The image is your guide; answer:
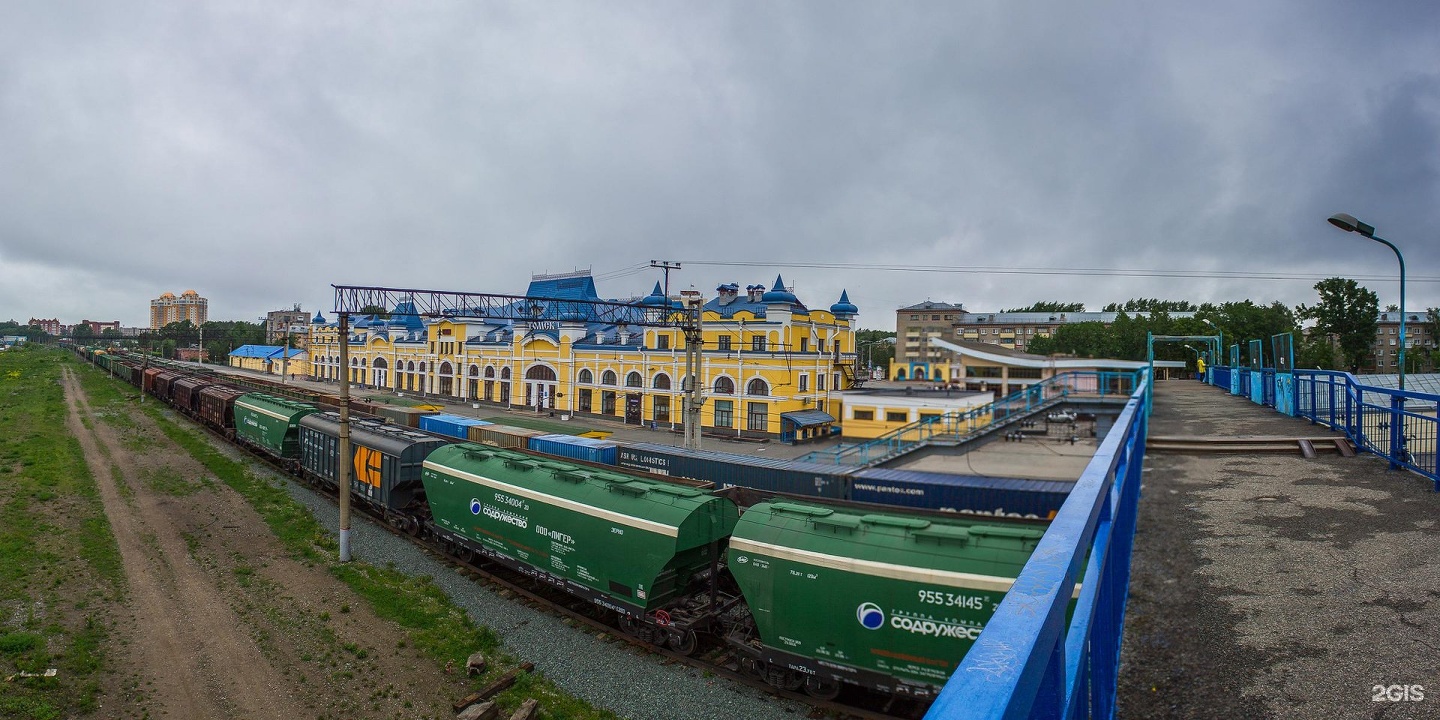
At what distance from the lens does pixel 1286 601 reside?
4.14 metres

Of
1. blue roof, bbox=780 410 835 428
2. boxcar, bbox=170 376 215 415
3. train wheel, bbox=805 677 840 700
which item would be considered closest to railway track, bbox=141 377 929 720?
train wheel, bbox=805 677 840 700

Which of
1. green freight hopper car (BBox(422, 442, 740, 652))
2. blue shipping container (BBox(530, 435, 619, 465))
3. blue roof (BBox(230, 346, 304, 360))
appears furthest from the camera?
blue roof (BBox(230, 346, 304, 360))

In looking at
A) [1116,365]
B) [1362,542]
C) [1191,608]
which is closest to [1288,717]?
[1191,608]

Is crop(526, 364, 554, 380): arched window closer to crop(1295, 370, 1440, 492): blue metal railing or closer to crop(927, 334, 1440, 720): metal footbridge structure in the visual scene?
crop(1295, 370, 1440, 492): blue metal railing

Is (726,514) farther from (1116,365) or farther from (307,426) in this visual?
(307,426)

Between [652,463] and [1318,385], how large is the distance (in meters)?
18.6

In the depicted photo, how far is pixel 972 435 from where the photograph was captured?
2792 cm

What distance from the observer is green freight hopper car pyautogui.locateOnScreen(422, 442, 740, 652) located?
45.3 feet

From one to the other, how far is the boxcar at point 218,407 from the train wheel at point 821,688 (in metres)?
42.4

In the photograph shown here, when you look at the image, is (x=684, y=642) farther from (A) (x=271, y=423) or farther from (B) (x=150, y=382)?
(B) (x=150, y=382)

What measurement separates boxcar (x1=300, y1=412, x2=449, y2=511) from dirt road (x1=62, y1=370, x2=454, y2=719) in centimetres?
305

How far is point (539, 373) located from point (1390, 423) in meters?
54.4

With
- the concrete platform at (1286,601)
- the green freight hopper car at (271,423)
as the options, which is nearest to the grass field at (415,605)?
the green freight hopper car at (271,423)

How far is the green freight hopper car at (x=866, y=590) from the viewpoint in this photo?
32.9 ft
